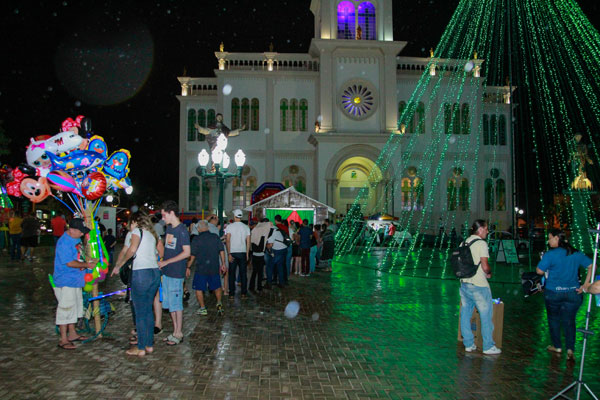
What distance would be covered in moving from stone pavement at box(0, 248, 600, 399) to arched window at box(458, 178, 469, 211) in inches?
1044

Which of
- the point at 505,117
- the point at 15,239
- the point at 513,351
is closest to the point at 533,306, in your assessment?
the point at 513,351

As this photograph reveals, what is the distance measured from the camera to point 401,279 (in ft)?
45.1

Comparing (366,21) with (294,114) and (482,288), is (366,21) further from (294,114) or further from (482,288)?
(482,288)

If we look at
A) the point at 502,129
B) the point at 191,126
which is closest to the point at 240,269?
the point at 191,126

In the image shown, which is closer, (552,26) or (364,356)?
(364,356)

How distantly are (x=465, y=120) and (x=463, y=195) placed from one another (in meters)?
5.69

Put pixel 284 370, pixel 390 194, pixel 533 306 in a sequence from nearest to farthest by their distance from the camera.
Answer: pixel 284 370 < pixel 533 306 < pixel 390 194

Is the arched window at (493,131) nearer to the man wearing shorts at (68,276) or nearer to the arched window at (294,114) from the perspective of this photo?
the arched window at (294,114)

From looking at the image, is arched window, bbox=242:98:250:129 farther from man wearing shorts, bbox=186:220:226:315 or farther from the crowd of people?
man wearing shorts, bbox=186:220:226:315

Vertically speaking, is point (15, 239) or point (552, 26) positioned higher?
point (552, 26)

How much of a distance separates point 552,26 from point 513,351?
11.5m

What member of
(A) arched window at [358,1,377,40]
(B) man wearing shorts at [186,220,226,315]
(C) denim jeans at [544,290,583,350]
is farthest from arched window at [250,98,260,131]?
(C) denim jeans at [544,290,583,350]

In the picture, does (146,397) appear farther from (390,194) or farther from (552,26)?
(390,194)

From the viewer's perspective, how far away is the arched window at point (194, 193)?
116 ft
